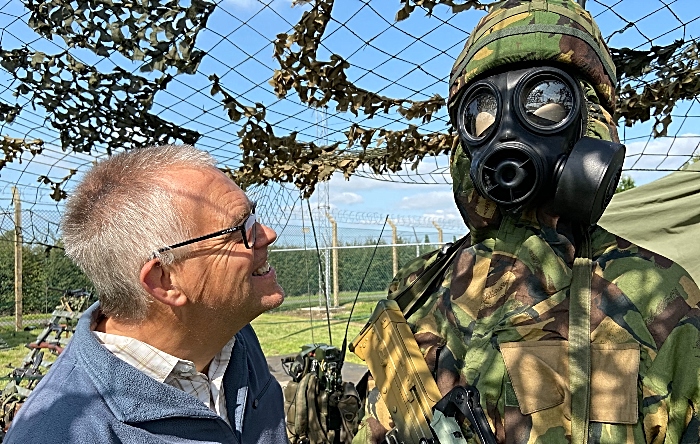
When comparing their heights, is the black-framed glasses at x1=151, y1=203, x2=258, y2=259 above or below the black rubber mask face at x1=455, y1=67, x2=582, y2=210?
below

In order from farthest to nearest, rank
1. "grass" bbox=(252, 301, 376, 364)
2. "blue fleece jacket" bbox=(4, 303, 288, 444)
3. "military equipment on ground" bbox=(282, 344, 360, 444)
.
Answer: "grass" bbox=(252, 301, 376, 364) → "military equipment on ground" bbox=(282, 344, 360, 444) → "blue fleece jacket" bbox=(4, 303, 288, 444)

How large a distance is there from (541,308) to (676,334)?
296mm

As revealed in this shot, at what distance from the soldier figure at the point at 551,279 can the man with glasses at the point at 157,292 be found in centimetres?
57

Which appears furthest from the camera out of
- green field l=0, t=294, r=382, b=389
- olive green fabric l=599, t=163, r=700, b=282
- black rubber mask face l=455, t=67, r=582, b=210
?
green field l=0, t=294, r=382, b=389

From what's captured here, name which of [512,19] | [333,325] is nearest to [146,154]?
[512,19]

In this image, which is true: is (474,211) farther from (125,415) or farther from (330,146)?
(330,146)

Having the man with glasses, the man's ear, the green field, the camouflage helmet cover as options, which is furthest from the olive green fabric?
the green field

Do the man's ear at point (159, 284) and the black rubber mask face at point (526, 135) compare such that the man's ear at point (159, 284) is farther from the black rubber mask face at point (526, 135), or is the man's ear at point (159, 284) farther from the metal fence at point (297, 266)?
the metal fence at point (297, 266)

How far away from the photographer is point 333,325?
1110cm

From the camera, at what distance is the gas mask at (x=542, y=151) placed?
1.44 meters

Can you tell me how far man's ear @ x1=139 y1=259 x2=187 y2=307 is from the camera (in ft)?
4.09

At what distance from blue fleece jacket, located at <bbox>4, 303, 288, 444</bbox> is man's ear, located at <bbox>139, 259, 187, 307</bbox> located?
14cm

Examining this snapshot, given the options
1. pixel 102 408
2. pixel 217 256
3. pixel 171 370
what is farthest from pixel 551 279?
pixel 102 408

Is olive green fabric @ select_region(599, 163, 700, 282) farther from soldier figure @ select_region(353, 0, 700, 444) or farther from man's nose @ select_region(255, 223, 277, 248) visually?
man's nose @ select_region(255, 223, 277, 248)
